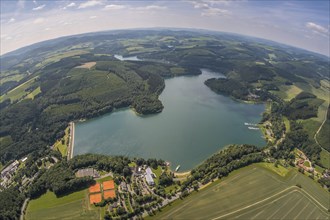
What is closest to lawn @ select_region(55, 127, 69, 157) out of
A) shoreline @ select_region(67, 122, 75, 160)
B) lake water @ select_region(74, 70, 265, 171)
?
shoreline @ select_region(67, 122, 75, 160)

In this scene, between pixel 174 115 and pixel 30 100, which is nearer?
pixel 174 115

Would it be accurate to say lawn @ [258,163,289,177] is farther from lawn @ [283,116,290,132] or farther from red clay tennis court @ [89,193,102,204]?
red clay tennis court @ [89,193,102,204]

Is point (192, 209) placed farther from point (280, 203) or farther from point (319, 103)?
point (319, 103)

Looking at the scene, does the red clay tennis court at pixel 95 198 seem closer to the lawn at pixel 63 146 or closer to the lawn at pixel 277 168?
the lawn at pixel 63 146

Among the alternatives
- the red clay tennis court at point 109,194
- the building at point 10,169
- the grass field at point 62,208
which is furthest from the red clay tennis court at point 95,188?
the building at point 10,169

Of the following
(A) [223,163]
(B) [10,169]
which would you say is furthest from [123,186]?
(B) [10,169]

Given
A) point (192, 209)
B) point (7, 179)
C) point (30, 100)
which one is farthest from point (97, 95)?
point (192, 209)
